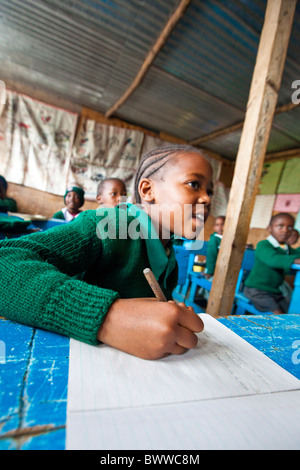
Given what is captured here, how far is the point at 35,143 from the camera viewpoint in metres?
4.11

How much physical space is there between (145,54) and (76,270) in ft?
9.71

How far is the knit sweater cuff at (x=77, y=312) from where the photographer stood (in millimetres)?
381

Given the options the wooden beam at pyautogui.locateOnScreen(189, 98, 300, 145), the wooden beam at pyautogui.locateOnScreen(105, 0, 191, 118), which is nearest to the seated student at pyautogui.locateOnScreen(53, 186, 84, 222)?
the wooden beam at pyautogui.locateOnScreen(105, 0, 191, 118)

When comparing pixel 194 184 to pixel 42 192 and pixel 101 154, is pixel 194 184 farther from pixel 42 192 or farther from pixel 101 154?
pixel 42 192

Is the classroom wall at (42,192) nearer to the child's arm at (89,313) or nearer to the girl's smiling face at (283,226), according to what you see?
the girl's smiling face at (283,226)

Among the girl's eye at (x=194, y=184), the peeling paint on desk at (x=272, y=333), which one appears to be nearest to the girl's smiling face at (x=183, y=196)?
the girl's eye at (x=194, y=184)

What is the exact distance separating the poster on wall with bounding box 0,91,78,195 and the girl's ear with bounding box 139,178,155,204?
395 cm

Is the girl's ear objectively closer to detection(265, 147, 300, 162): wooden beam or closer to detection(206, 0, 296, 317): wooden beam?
detection(206, 0, 296, 317): wooden beam

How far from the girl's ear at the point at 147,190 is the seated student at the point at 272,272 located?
164cm

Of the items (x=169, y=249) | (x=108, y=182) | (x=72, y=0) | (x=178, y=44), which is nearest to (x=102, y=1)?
(x=72, y=0)

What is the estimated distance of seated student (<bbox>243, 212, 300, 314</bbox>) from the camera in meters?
2.03

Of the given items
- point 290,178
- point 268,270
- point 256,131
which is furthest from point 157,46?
point 290,178

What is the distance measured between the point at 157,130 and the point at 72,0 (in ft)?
9.62

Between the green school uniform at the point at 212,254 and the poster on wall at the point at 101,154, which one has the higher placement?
the poster on wall at the point at 101,154
